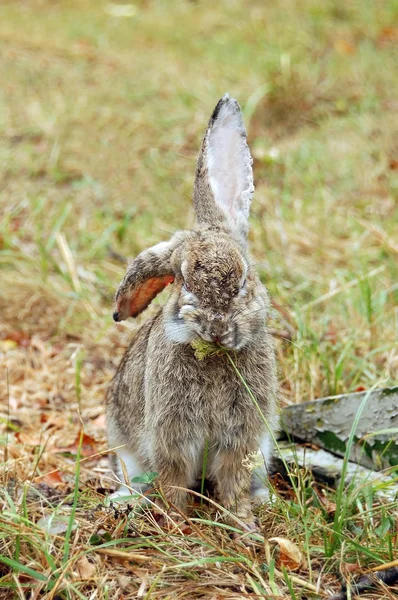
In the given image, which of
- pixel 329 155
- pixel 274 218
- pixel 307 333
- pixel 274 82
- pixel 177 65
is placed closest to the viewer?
pixel 307 333

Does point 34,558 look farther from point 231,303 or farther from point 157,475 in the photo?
point 231,303

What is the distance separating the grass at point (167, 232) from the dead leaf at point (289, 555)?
0.03 meters

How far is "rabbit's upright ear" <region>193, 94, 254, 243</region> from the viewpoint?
3.59m

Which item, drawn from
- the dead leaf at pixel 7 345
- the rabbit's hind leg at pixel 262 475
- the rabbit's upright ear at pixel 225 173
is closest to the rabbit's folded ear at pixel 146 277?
the rabbit's upright ear at pixel 225 173

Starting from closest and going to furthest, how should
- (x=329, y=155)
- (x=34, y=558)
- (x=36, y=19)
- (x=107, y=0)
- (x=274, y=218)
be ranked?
(x=34, y=558) → (x=274, y=218) → (x=329, y=155) → (x=36, y=19) → (x=107, y=0)

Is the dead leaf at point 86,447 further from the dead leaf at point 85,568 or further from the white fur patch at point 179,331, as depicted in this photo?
the dead leaf at point 85,568

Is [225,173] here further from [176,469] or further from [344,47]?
[344,47]

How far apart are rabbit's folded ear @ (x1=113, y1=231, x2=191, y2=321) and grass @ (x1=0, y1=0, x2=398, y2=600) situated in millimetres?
716

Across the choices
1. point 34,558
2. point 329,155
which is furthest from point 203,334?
point 329,155

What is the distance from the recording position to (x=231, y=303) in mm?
3021

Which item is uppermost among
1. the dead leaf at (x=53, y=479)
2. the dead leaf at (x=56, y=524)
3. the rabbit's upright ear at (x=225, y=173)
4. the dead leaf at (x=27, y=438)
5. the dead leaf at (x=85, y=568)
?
the rabbit's upright ear at (x=225, y=173)

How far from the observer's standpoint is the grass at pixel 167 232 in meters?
2.93

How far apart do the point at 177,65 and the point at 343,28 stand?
1798mm

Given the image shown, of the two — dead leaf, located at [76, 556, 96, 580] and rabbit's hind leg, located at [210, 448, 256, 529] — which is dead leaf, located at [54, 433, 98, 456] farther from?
dead leaf, located at [76, 556, 96, 580]
